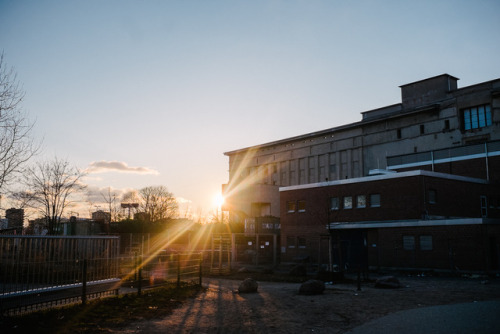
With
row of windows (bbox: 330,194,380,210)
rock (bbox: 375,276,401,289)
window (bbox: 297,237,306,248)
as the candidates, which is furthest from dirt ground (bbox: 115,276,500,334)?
window (bbox: 297,237,306,248)

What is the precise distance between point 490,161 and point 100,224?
4107 cm

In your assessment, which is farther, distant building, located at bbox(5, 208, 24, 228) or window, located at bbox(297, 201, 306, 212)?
window, located at bbox(297, 201, 306, 212)

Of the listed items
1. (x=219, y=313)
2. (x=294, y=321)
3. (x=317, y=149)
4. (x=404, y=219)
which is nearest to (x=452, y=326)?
(x=294, y=321)

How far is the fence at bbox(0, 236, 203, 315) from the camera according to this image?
10711 millimetres

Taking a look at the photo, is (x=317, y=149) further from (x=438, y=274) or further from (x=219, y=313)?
(x=219, y=313)

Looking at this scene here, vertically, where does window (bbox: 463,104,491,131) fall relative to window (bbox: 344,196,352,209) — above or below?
above

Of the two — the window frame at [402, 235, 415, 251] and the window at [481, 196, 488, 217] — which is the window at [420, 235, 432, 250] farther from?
the window at [481, 196, 488, 217]

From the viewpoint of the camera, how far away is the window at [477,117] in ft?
140

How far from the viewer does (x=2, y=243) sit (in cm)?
1077

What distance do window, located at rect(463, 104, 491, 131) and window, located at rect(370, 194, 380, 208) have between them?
1683cm

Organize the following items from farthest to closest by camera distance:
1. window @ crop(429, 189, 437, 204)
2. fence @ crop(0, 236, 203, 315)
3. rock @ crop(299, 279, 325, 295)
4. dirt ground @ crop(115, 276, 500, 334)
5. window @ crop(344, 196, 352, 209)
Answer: window @ crop(344, 196, 352, 209), window @ crop(429, 189, 437, 204), rock @ crop(299, 279, 325, 295), fence @ crop(0, 236, 203, 315), dirt ground @ crop(115, 276, 500, 334)

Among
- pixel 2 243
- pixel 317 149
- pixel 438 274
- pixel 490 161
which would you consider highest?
pixel 317 149

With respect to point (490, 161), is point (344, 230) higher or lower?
lower

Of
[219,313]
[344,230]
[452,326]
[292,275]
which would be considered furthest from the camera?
[344,230]
